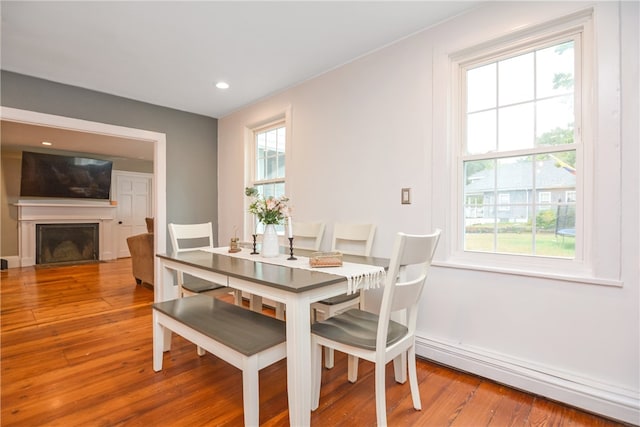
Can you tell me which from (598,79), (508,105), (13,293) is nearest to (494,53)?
(508,105)

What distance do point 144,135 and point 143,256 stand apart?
1.72 m

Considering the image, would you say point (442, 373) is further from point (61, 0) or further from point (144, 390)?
point (61, 0)

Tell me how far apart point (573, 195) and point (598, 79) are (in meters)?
0.60

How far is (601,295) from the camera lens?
158cm

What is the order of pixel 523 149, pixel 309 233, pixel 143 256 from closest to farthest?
pixel 523 149 → pixel 309 233 → pixel 143 256

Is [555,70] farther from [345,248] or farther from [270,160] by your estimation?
[270,160]

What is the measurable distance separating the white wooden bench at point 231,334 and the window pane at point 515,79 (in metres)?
1.96

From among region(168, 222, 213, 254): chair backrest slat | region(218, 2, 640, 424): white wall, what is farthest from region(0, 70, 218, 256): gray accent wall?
region(218, 2, 640, 424): white wall

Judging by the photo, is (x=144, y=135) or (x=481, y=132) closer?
(x=481, y=132)

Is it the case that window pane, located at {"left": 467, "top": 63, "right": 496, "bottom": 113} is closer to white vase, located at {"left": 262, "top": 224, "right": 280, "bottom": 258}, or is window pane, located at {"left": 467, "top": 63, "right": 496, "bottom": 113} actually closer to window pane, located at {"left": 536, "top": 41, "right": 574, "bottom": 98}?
window pane, located at {"left": 536, "top": 41, "right": 574, "bottom": 98}

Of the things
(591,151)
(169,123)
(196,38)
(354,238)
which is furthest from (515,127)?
(169,123)

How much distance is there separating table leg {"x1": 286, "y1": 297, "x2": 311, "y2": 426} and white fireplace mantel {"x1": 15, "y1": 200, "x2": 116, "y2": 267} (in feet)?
23.6

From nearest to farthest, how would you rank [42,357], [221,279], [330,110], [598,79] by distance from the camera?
[598,79]
[221,279]
[42,357]
[330,110]

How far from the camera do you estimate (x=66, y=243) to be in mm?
6441
